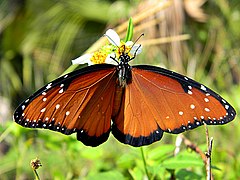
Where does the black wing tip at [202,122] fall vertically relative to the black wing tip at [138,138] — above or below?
above

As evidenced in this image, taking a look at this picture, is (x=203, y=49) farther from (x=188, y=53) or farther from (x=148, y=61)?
(x=148, y=61)

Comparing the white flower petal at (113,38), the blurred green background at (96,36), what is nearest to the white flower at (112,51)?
the white flower petal at (113,38)

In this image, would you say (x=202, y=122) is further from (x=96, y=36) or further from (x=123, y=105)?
(x=96, y=36)

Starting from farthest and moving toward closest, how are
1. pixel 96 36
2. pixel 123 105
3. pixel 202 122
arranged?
pixel 96 36 → pixel 123 105 → pixel 202 122

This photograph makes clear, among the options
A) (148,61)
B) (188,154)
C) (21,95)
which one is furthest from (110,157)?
(21,95)

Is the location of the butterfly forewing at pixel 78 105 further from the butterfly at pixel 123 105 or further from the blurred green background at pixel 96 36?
the blurred green background at pixel 96 36

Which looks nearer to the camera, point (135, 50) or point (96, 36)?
point (135, 50)

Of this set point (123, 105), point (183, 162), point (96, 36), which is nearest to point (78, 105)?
Result: point (123, 105)

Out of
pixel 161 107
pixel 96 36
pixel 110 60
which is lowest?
pixel 161 107
